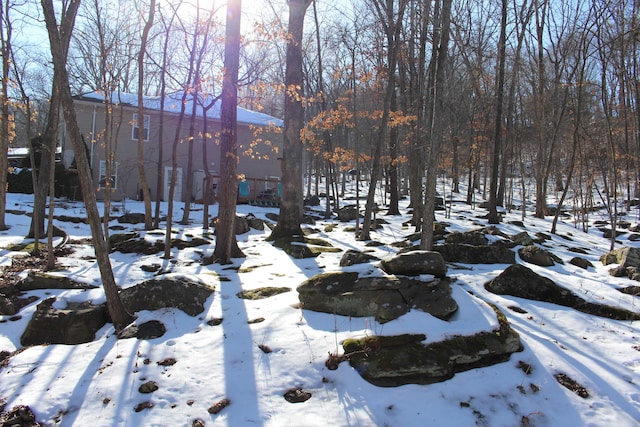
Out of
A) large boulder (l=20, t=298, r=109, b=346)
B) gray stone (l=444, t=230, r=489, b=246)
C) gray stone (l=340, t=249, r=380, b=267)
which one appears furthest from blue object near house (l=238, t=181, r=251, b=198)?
large boulder (l=20, t=298, r=109, b=346)

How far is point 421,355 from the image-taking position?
3.88 metres

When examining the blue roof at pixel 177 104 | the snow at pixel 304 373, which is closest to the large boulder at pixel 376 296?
the snow at pixel 304 373

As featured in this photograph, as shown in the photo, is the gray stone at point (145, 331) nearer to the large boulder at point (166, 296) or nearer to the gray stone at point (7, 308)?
the large boulder at point (166, 296)

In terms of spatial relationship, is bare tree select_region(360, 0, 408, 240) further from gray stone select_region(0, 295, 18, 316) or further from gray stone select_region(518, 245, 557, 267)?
gray stone select_region(0, 295, 18, 316)

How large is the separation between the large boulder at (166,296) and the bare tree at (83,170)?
276 mm

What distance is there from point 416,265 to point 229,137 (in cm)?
456

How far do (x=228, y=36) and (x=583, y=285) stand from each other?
24.9ft

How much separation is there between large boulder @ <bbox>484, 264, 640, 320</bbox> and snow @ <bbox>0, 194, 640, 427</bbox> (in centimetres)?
18

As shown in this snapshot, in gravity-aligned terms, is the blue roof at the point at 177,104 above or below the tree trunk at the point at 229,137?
above

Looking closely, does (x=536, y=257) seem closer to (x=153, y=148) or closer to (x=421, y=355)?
(x=421, y=355)

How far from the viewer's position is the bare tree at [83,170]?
4.50 m

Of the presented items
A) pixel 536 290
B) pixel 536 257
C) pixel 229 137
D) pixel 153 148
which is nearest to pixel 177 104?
pixel 153 148

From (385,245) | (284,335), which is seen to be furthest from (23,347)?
(385,245)

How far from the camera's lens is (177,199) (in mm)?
22625
